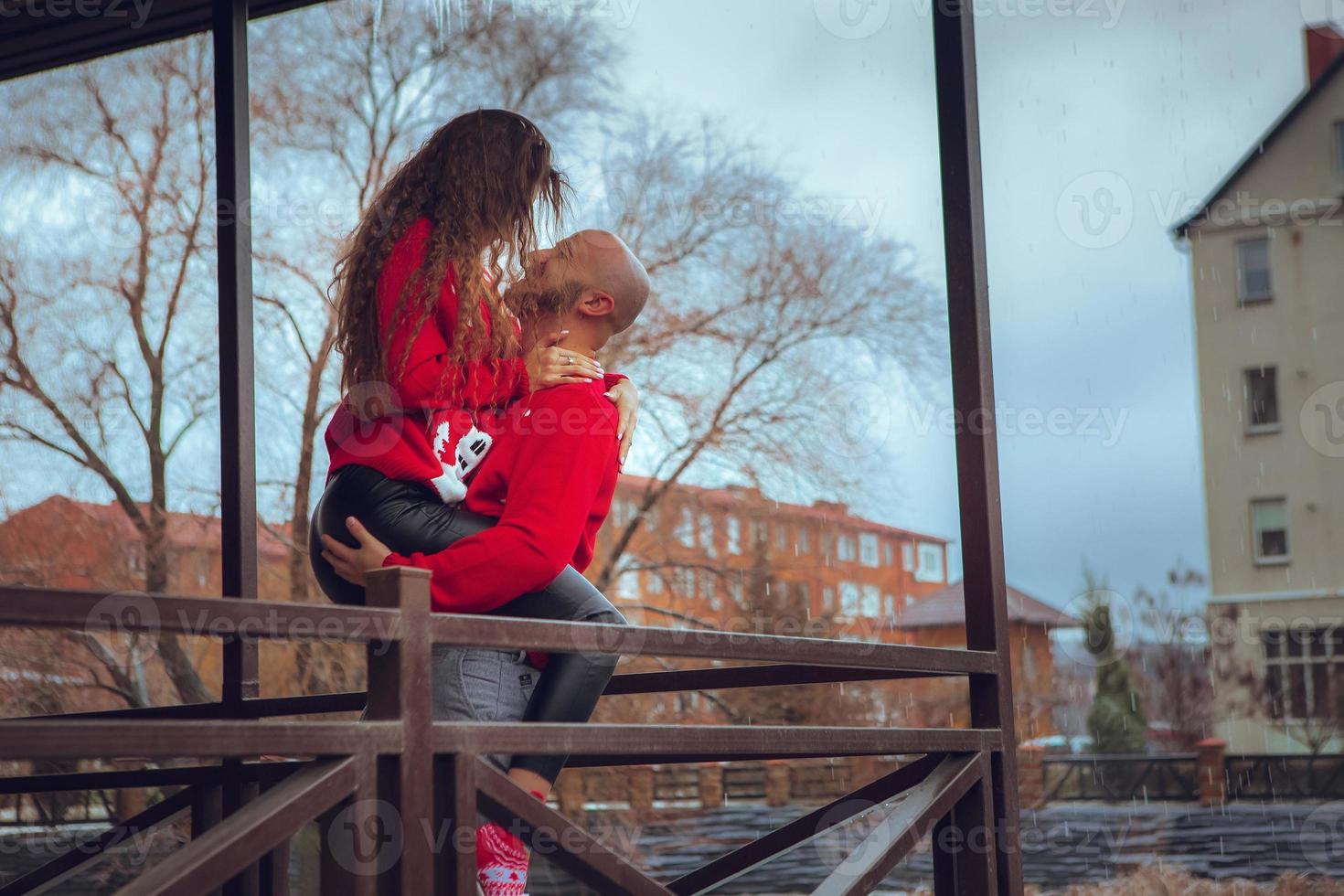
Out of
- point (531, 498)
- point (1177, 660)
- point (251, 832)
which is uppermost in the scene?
point (531, 498)

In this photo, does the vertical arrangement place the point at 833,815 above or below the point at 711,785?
above

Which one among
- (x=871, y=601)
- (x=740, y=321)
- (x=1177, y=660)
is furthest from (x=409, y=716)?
(x=1177, y=660)

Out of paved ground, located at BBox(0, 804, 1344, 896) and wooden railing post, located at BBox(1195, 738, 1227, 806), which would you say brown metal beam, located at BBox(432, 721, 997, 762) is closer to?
paved ground, located at BBox(0, 804, 1344, 896)

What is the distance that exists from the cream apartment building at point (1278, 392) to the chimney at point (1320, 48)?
0.02 m

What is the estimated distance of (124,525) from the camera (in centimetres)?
1017

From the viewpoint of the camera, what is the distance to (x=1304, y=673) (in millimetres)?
20453

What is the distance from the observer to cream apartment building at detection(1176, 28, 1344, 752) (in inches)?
824

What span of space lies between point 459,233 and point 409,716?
69 centimetres

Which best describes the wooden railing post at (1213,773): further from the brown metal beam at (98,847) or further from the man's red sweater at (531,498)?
the man's red sweater at (531,498)

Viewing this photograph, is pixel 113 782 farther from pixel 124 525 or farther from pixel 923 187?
pixel 923 187

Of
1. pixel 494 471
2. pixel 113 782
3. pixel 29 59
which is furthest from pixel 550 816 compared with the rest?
pixel 29 59

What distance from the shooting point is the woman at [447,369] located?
5.74ft

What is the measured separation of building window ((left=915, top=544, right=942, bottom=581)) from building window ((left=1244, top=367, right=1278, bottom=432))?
299 inches

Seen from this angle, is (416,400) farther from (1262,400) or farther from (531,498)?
(1262,400)
